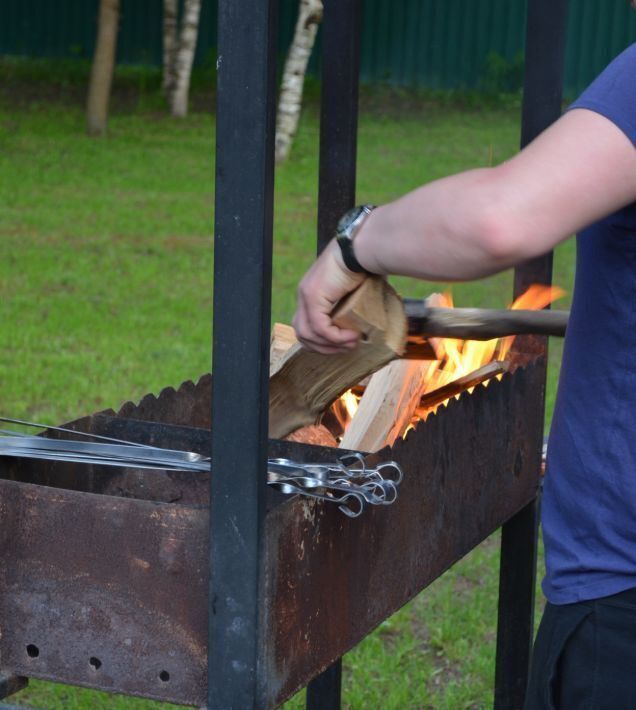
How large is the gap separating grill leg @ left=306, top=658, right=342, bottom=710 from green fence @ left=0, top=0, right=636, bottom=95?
12162 millimetres

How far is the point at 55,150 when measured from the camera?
11.8m

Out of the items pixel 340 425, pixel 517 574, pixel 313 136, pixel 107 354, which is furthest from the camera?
pixel 313 136

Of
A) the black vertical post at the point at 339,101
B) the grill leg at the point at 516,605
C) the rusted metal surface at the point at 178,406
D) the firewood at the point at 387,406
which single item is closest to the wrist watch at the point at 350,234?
the firewood at the point at 387,406

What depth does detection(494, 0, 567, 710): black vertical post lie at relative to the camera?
2.72 meters

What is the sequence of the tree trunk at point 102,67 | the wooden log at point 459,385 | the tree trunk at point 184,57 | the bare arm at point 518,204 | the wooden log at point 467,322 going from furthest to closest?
the tree trunk at point 184,57 < the tree trunk at point 102,67 < the wooden log at point 459,385 < the wooden log at point 467,322 < the bare arm at point 518,204

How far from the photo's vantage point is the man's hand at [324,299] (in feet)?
5.31

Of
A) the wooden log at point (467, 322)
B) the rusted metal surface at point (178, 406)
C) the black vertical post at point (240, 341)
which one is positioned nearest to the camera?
the black vertical post at point (240, 341)

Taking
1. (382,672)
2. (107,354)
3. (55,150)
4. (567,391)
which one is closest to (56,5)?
(55,150)

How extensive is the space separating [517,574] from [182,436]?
43.4 inches

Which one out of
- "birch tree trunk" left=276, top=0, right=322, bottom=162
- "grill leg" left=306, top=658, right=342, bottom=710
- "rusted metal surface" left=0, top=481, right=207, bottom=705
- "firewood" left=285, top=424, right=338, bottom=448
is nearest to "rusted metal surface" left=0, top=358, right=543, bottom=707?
"rusted metal surface" left=0, top=481, right=207, bottom=705

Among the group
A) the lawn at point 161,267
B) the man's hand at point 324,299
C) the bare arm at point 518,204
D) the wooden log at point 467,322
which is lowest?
the lawn at point 161,267

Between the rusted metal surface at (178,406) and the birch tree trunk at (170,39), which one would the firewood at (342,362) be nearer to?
the rusted metal surface at (178,406)

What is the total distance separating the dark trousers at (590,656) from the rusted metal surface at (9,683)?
2.58 ft

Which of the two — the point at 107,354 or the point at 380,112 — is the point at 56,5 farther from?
the point at 107,354
